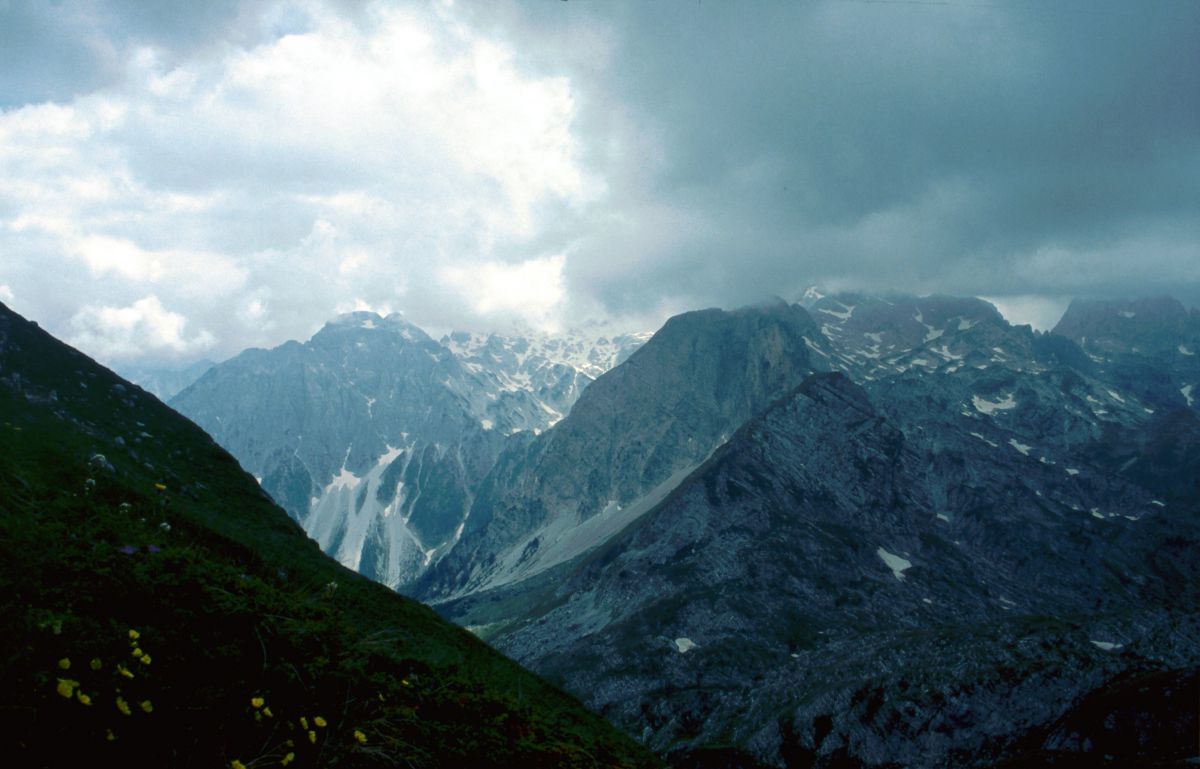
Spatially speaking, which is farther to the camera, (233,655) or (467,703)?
(467,703)

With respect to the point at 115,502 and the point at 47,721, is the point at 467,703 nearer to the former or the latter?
the point at 47,721

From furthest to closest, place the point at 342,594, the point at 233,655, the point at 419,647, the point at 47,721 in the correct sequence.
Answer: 1. the point at 342,594
2. the point at 419,647
3. the point at 233,655
4. the point at 47,721

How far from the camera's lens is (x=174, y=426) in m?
51.7

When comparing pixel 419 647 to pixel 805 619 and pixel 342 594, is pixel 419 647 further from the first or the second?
pixel 805 619

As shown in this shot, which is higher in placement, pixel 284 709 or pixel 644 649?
pixel 284 709

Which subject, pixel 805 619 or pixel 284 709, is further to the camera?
pixel 805 619

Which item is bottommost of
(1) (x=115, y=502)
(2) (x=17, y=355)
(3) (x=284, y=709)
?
(3) (x=284, y=709)

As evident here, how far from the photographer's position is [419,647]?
67.9 feet

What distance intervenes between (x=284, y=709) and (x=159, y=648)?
2.24 meters

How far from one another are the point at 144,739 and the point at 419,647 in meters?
11.5

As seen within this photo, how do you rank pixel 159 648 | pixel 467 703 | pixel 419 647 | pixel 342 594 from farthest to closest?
pixel 342 594 → pixel 419 647 → pixel 467 703 → pixel 159 648

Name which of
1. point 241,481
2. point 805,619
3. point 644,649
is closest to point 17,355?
point 241,481

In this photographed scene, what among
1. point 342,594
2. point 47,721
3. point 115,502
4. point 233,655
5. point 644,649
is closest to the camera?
point 47,721

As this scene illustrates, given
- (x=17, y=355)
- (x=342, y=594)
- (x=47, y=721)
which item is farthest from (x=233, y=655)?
(x=17, y=355)
